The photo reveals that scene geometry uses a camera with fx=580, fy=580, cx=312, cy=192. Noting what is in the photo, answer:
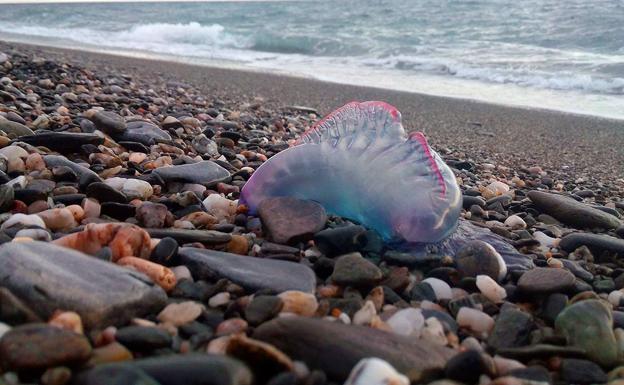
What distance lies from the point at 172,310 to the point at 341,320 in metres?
0.45

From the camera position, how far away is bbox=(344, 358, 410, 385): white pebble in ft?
3.93

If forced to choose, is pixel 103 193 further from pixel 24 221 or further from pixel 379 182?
pixel 379 182

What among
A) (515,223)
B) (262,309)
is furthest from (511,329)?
(515,223)

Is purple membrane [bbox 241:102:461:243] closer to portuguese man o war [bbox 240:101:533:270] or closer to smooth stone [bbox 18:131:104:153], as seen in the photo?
portuguese man o war [bbox 240:101:533:270]

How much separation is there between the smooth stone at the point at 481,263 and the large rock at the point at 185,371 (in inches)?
38.5

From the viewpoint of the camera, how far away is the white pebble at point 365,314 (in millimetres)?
1586

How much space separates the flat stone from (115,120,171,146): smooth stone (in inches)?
62.0

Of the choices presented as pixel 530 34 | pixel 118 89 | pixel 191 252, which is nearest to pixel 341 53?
pixel 530 34

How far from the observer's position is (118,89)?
5191mm

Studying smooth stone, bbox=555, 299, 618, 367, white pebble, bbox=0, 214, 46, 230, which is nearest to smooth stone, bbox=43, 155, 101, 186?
white pebble, bbox=0, 214, 46, 230

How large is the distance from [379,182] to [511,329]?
72cm

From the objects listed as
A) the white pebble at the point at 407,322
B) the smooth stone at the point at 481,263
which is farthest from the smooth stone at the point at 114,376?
the smooth stone at the point at 481,263

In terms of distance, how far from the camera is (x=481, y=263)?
1971mm

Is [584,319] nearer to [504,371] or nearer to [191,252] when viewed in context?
[504,371]
